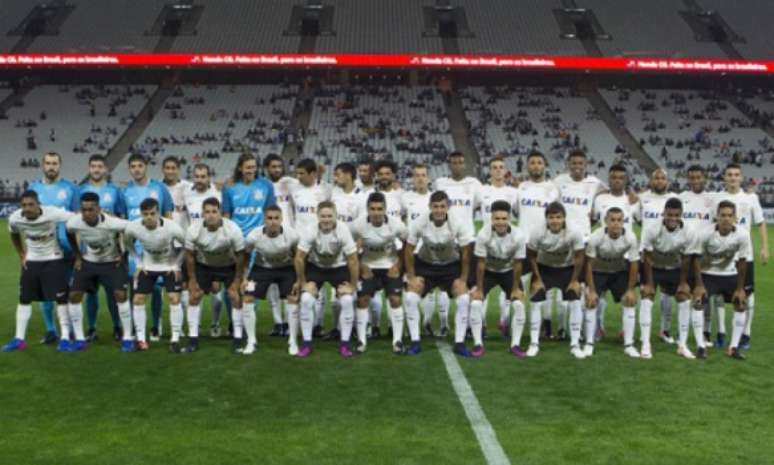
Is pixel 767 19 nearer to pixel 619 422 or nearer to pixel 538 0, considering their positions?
pixel 538 0

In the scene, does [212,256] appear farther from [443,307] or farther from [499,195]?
[499,195]

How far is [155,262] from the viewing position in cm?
870

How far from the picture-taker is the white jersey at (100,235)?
8523 mm

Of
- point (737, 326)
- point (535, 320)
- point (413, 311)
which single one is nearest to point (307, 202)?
point (413, 311)

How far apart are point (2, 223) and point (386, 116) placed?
785 inches

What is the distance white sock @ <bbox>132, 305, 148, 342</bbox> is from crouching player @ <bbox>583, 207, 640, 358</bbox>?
16.3ft

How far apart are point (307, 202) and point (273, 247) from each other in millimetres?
1000

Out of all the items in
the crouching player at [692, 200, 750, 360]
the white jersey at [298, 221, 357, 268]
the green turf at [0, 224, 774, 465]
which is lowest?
the green turf at [0, 224, 774, 465]

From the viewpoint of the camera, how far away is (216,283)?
29.2 feet

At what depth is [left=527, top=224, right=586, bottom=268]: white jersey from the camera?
8.55 metres

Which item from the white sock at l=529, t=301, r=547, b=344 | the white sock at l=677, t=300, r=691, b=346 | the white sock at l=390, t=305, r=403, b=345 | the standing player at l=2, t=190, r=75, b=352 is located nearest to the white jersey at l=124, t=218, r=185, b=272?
the standing player at l=2, t=190, r=75, b=352

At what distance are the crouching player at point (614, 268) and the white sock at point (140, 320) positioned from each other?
496cm

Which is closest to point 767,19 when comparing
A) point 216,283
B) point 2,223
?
point 2,223

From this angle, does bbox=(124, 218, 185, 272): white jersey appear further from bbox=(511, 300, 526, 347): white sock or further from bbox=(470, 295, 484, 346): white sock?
bbox=(511, 300, 526, 347): white sock
